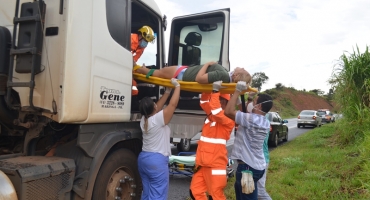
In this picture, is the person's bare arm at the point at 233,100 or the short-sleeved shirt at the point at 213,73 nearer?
the person's bare arm at the point at 233,100

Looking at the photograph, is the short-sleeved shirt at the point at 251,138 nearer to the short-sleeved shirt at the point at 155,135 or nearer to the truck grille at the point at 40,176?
the short-sleeved shirt at the point at 155,135

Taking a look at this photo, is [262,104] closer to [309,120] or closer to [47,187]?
[47,187]

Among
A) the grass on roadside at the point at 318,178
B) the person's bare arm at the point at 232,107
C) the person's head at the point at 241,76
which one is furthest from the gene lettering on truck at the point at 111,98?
the grass on roadside at the point at 318,178

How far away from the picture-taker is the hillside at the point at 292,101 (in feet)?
165

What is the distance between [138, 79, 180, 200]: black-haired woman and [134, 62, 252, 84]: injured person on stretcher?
0.21 meters

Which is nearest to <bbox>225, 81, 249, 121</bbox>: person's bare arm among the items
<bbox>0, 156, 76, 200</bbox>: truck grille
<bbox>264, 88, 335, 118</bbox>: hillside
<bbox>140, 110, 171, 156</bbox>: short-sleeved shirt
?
<bbox>140, 110, 171, 156</bbox>: short-sleeved shirt

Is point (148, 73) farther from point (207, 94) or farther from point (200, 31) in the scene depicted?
point (200, 31)

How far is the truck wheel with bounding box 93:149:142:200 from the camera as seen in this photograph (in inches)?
120

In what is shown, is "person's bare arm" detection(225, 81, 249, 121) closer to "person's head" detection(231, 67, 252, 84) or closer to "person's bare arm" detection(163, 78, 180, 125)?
"person's head" detection(231, 67, 252, 84)

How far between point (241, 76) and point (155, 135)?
1118 mm

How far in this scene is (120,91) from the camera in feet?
10.4

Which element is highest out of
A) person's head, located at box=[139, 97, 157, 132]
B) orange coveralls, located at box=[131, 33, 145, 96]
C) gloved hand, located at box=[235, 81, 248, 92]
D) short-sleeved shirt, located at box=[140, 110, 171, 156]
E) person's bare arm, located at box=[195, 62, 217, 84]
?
orange coveralls, located at box=[131, 33, 145, 96]

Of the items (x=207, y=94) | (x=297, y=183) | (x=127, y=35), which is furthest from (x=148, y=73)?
(x=297, y=183)

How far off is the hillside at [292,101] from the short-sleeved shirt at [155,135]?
147ft
